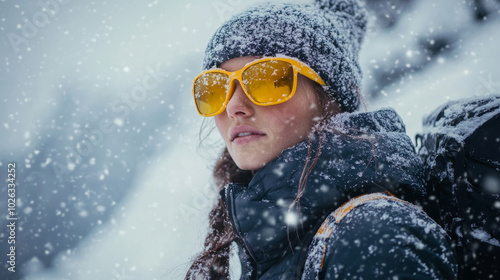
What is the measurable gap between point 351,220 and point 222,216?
1.46 meters

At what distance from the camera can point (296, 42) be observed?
1.69 metres

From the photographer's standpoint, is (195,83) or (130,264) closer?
(195,83)

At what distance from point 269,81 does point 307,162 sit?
530mm

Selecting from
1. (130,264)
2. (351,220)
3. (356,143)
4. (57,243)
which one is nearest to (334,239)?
(351,220)

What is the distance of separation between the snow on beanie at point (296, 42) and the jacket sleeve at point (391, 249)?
3.42 feet

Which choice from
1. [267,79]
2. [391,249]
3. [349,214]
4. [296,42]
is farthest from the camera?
[296,42]

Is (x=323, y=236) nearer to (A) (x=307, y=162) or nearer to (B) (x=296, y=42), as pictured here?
(A) (x=307, y=162)

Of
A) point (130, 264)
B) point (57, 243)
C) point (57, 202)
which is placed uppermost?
point (57, 202)

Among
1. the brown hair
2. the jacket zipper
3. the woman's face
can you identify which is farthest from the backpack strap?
the woman's face

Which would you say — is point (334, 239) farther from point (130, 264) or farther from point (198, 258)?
point (130, 264)

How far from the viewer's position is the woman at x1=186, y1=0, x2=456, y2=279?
2.71 ft

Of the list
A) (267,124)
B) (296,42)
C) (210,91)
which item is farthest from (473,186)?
(210,91)

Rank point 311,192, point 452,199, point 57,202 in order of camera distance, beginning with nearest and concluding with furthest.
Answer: point 452,199, point 311,192, point 57,202

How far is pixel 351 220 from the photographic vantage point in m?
0.90
